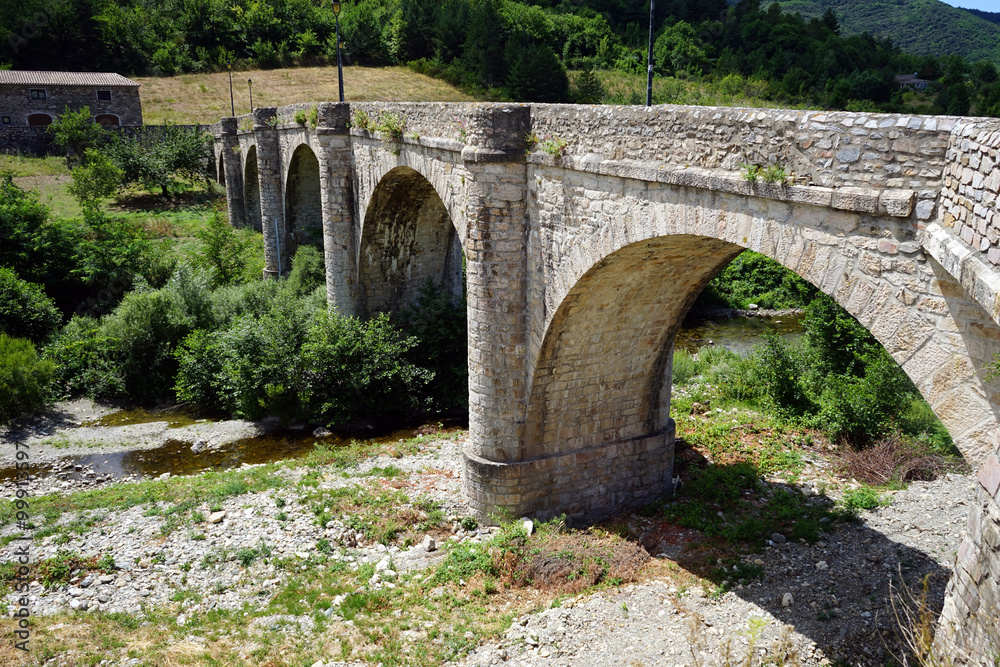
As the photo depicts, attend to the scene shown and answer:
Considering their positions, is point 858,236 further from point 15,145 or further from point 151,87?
point 151,87

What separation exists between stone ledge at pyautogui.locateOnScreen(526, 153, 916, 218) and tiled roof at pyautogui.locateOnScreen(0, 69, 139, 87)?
42596 millimetres

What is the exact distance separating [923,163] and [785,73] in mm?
47111

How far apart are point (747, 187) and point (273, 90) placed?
53266 mm

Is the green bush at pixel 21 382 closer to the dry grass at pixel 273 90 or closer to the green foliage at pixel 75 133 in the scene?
the green foliage at pixel 75 133

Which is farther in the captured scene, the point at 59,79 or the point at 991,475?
the point at 59,79

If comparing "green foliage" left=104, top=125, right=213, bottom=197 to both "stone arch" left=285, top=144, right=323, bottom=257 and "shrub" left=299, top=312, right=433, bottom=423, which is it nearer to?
"stone arch" left=285, top=144, right=323, bottom=257

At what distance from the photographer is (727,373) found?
53.4ft

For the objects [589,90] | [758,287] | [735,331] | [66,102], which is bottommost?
[735,331]

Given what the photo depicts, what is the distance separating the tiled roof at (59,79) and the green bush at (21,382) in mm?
30795

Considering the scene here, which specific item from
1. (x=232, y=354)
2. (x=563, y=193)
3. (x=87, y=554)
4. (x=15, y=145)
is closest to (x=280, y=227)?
(x=232, y=354)

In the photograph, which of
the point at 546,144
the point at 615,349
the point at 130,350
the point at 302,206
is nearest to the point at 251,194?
the point at 302,206

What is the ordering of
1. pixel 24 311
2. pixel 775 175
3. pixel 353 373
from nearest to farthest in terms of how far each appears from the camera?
pixel 775 175 → pixel 353 373 → pixel 24 311

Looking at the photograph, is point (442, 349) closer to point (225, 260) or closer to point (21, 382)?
point (21, 382)

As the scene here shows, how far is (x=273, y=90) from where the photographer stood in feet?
176
